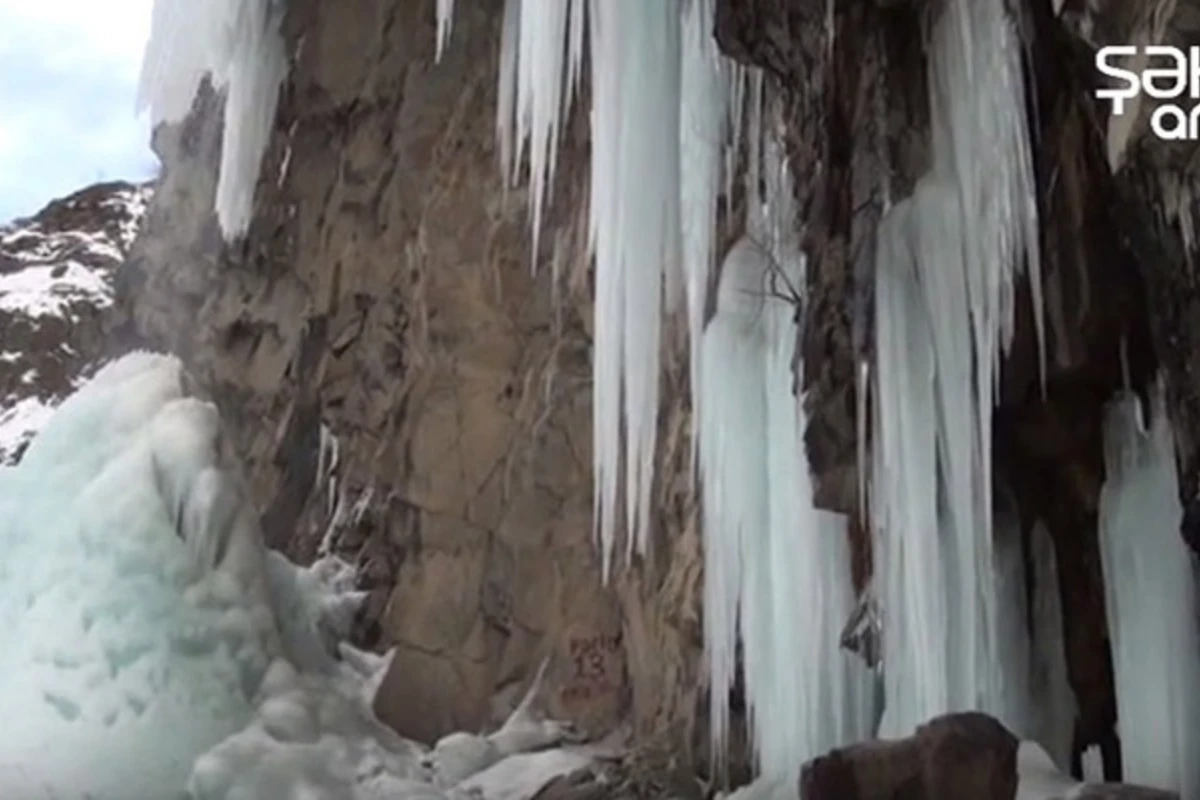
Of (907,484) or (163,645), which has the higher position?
(907,484)

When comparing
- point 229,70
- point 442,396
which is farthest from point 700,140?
point 442,396

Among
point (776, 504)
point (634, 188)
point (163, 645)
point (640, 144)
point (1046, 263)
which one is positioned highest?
point (640, 144)

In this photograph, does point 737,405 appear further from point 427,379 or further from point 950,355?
point 427,379

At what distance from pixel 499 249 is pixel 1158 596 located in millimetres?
6130

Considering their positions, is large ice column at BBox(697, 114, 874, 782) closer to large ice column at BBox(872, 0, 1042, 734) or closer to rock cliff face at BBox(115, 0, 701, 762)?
large ice column at BBox(872, 0, 1042, 734)

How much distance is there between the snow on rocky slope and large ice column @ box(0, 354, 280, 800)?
5.15m

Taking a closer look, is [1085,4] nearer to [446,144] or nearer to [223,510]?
[223,510]

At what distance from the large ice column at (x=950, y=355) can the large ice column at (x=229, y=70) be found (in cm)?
432

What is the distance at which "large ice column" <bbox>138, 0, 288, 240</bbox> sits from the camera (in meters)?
7.89

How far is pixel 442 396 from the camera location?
1057cm

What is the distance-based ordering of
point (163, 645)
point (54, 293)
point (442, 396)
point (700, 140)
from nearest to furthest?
1. point (700, 140)
2. point (163, 645)
3. point (442, 396)
4. point (54, 293)

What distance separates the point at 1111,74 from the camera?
430 cm

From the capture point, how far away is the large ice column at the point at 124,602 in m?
7.14

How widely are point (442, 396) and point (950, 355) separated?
Answer: 585cm
